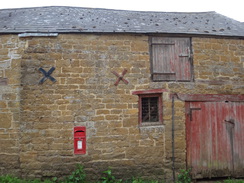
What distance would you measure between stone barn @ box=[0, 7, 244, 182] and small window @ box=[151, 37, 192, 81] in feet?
0.09

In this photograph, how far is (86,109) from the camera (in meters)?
5.25

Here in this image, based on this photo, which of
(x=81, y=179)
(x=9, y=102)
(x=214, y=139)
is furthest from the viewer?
(x=214, y=139)

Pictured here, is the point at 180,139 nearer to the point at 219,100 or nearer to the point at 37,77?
the point at 219,100

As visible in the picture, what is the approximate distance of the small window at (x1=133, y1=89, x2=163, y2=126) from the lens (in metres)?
5.56

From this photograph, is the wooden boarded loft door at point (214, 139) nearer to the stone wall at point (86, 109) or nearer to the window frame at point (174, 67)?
the stone wall at point (86, 109)

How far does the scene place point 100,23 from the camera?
19.9ft

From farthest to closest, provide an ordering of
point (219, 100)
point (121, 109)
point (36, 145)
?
1. point (219, 100)
2. point (121, 109)
3. point (36, 145)

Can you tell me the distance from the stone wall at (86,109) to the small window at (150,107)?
163 mm

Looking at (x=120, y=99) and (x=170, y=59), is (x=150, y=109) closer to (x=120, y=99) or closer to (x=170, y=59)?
(x=120, y=99)

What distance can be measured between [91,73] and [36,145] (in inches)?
91.0

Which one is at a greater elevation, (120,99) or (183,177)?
(120,99)

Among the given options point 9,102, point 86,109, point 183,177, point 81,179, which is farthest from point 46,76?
point 183,177

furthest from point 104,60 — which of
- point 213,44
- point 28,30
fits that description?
point 213,44

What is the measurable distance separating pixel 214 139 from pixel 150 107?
201 centimetres
